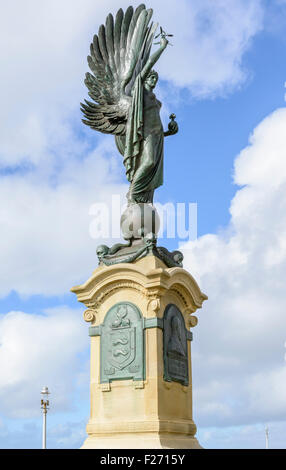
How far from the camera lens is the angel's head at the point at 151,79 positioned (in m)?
13.9

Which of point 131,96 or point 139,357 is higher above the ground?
point 131,96

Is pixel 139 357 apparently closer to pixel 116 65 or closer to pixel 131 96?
pixel 131 96

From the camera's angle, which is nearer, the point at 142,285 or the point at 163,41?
the point at 142,285

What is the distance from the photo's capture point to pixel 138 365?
11578 mm

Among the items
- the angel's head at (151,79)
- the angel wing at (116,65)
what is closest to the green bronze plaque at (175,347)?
the angel wing at (116,65)

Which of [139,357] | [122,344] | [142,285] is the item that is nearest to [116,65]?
[142,285]

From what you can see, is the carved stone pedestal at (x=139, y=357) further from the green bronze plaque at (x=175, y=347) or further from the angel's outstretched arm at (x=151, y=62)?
the angel's outstretched arm at (x=151, y=62)

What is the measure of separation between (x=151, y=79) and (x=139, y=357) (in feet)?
21.1

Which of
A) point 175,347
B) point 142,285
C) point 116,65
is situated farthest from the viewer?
point 116,65

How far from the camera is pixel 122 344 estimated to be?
39.0ft

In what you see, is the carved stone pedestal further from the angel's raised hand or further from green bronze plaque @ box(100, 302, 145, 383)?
the angel's raised hand

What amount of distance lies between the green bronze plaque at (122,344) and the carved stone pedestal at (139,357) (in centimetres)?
2
